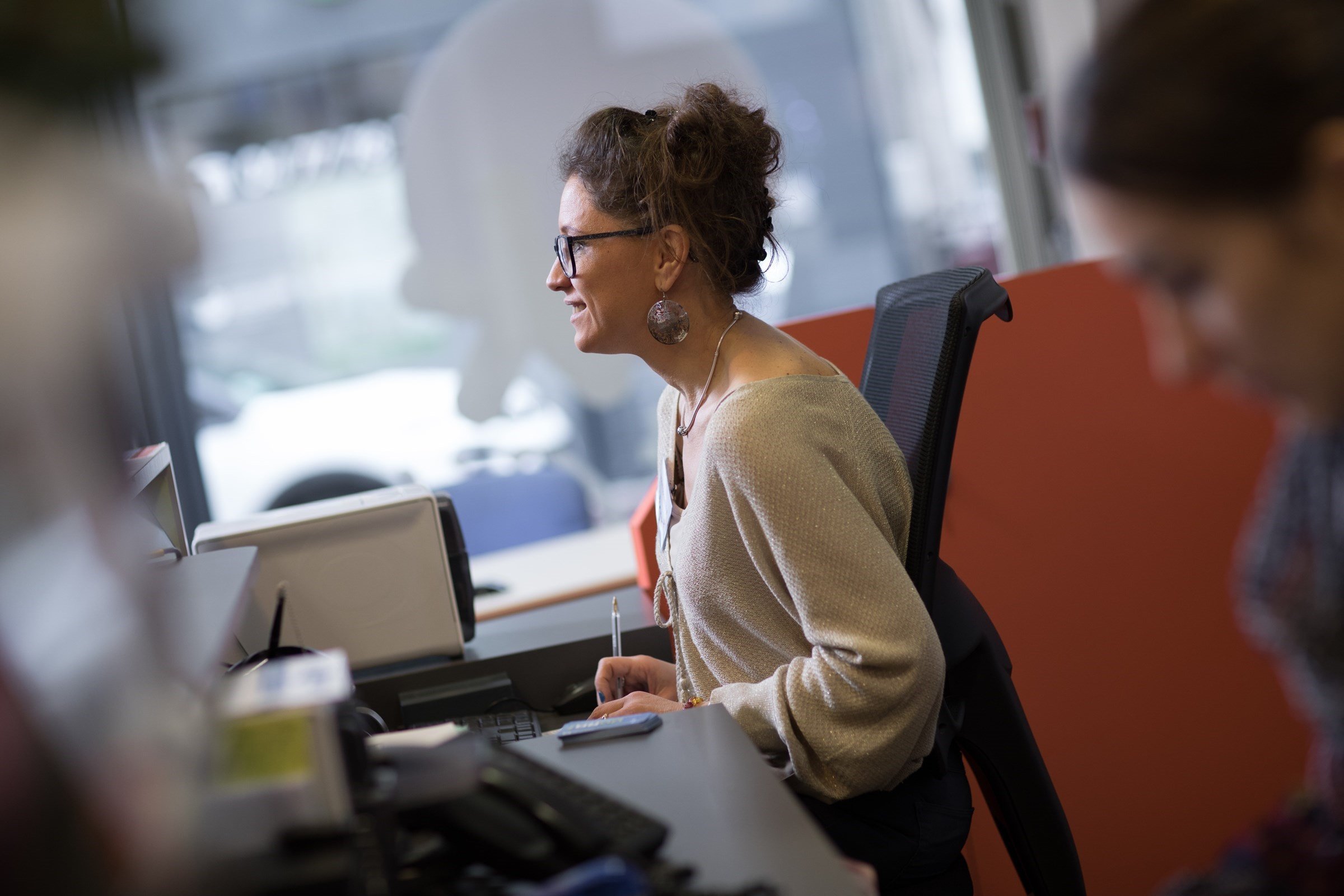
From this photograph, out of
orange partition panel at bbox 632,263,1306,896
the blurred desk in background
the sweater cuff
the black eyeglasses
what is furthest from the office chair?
the blurred desk in background

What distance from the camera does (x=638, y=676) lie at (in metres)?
1.59

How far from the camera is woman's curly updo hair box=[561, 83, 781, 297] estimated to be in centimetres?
148

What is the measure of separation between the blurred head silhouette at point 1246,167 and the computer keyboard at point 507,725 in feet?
3.64

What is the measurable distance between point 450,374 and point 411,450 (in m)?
0.30

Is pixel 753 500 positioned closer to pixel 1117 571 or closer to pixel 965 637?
pixel 965 637

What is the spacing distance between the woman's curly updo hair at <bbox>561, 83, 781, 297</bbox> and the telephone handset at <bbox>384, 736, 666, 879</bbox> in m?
0.81

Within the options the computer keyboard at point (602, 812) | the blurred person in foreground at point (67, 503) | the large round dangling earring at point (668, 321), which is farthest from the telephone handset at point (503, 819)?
the large round dangling earring at point (668, 321)

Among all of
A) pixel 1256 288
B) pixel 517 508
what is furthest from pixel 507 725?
pixel 517 508

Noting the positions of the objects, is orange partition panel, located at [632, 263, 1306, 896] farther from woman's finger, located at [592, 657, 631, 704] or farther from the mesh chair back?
the mesh chair back

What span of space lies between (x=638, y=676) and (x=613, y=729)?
1.18ft

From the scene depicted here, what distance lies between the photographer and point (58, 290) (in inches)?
21.8

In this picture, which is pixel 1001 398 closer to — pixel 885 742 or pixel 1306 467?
pixel 885 742

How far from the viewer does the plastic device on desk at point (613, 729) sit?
1221mm

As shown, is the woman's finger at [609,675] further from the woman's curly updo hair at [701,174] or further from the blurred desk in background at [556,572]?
the blurred desk in background at [556,572]
